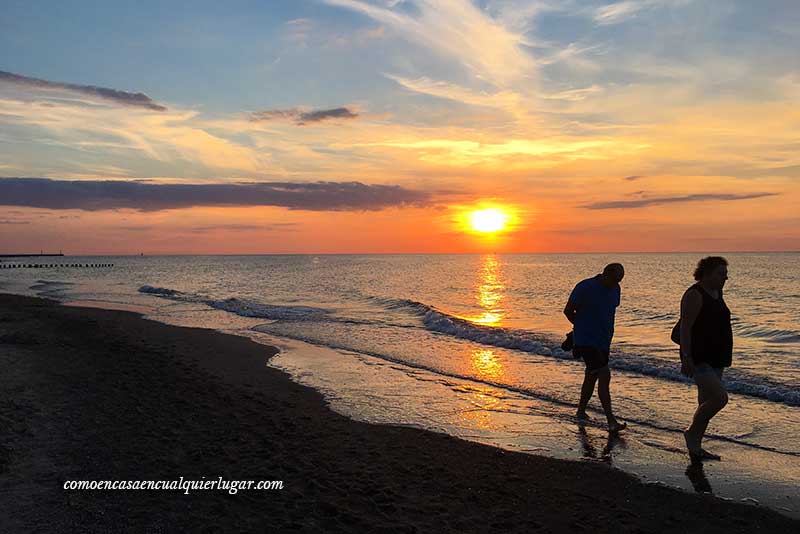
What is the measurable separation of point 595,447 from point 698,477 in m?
1.29

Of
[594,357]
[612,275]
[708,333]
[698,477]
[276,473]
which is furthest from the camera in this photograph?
[594,357]

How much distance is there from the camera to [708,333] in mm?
6219

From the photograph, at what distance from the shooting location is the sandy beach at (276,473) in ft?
15.7

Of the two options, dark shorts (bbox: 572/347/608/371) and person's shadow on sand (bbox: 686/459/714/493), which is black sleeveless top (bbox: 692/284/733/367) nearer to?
Answer: person's shadow on sand (bbox: 686/459/714/493)

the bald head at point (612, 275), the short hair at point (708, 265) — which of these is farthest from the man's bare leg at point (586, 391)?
the short hair at point (708, 265)

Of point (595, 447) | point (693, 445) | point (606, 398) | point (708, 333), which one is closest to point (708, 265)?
point (708, 333)

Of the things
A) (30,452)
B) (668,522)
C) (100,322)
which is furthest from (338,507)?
(100,322)

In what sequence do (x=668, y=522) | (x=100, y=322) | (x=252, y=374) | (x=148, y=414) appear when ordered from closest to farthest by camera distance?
(x=668, y=522), (x=148, y=414), (x=252, y=374), (x=100, y=322)

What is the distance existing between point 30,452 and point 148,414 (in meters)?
1.96

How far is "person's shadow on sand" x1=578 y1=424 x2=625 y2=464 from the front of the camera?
22.2ft

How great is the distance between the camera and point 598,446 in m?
7.19

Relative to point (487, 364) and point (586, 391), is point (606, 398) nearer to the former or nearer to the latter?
point (586, 391)

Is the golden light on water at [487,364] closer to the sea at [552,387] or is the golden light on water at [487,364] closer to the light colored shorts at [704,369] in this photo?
the sea at [552,387]

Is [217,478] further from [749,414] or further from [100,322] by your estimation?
[100,322]
